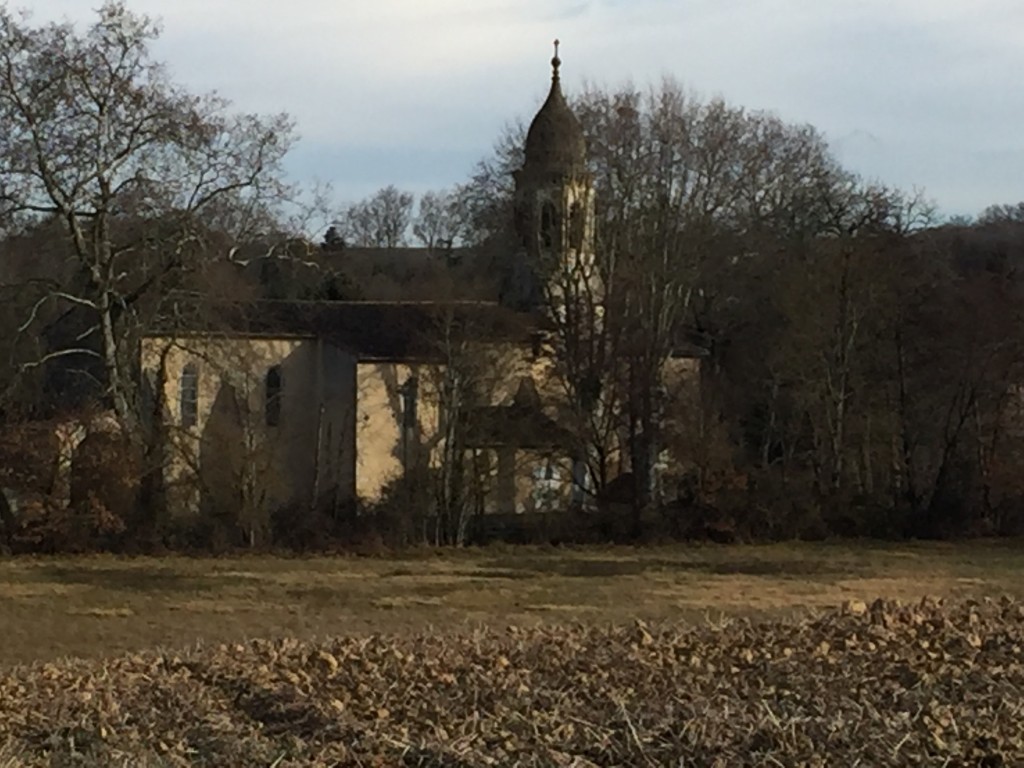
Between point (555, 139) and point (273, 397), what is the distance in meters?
13.0

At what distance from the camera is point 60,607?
28.2 metres

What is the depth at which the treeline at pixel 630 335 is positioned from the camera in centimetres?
3703

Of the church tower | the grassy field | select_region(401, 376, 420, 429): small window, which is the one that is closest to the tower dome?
the church tower

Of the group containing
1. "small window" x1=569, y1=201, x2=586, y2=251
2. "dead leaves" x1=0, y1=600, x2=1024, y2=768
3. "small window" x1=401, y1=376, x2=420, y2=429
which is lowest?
"dead leaves" x1=0, y1=600, x2=1024, y2=768

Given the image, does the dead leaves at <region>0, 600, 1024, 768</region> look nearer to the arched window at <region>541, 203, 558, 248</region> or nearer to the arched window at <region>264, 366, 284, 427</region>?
the arched window at <region>541, 203, 558, 248</region>

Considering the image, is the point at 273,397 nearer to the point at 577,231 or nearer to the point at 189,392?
the point at 189,392

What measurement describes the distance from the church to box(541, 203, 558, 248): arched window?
6 cm

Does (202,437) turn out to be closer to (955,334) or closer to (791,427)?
(791,427)

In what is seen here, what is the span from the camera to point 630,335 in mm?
43969

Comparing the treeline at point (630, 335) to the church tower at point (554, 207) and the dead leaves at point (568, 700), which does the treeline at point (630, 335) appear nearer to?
the church tower at point (554, 207)

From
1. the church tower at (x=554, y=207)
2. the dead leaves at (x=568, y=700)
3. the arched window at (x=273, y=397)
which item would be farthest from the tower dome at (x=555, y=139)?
the dead leaves at (x=568, y=700)

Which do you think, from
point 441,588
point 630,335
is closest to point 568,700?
point 441,588

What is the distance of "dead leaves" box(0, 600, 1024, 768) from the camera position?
23.8 ft

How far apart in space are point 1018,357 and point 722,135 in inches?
461
